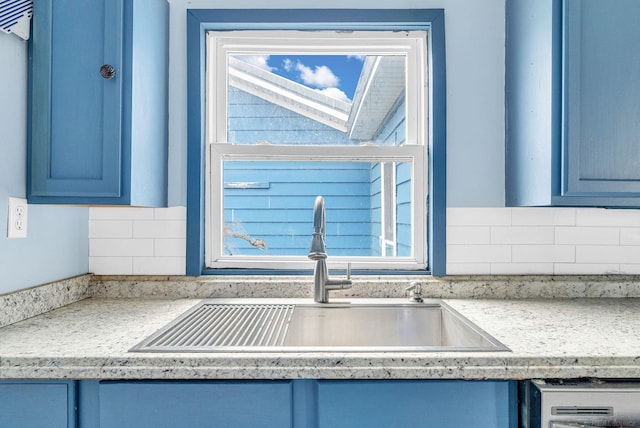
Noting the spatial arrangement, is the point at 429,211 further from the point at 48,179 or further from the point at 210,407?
the point at 48,179

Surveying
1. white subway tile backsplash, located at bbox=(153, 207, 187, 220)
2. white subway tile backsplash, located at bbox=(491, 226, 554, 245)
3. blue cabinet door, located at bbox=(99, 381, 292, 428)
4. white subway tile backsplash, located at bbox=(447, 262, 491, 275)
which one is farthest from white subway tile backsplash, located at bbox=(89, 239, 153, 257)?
white subway tile backsplash, located at bbox=(491, 226, 554, 245)

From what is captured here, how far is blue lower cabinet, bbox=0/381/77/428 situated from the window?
0.75 meters

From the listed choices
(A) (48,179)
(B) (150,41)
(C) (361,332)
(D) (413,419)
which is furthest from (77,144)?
(D) (413,419)

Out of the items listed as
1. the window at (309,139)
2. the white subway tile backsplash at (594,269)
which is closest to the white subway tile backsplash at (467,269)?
the window at (309,139)

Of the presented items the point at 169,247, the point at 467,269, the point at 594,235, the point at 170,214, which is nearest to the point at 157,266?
the point at 169,247

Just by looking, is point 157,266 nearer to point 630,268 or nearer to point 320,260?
point 320,260

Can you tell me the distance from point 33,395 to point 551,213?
188cm

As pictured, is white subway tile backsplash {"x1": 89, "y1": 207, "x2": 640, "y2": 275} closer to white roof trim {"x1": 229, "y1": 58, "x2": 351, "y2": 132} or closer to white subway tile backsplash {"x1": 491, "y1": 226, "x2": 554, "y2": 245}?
white subway tile backsplash {"x1": 491, "y1": 226, "x2": 554, "y2": 245}

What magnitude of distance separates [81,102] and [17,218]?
1.39ft

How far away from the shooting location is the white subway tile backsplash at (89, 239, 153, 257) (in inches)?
68.9

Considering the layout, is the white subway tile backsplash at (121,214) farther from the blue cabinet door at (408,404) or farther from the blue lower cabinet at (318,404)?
the blue cabinet door at (408,404)

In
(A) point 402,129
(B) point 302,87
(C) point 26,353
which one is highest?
(B) point 302,87

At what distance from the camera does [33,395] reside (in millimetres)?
1027

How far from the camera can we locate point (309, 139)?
1.88m
